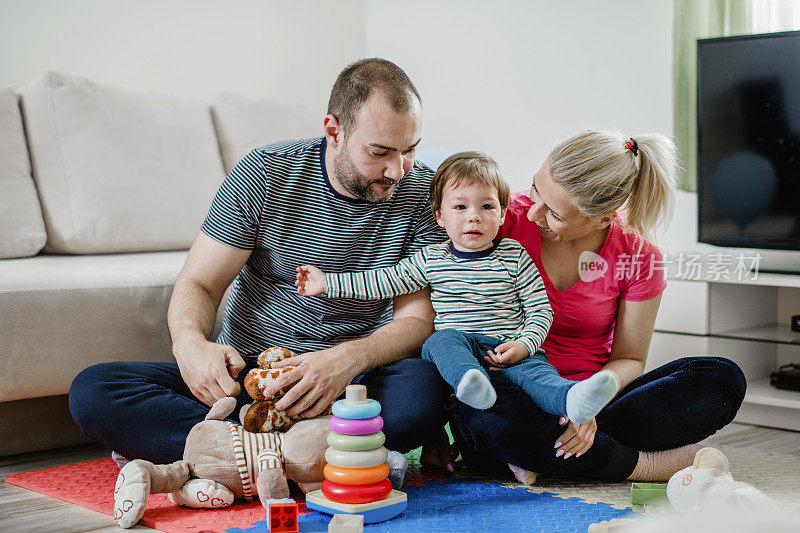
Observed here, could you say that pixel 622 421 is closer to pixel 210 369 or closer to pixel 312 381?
pixel 312 381

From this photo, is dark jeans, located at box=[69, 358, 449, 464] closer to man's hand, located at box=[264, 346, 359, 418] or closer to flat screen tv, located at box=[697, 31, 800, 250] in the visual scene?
man's hand, located at box=[264, 346, 359, 418]

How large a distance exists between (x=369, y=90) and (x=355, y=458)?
70cm

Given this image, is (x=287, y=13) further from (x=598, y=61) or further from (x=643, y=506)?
(x=643, y=506)

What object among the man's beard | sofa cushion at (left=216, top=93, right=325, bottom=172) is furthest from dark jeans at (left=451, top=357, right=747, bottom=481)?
sofa cushion at (left=216, top=93, right=325, bottom=172)

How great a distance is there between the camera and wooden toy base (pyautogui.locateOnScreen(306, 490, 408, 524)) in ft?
4.61

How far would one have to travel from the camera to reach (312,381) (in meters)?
1.53

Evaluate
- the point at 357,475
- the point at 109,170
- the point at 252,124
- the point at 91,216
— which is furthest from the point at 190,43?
the point at 357,475

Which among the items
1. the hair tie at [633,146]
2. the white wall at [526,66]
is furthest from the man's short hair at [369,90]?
the white wall at [526,66]

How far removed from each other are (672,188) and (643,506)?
62 cm

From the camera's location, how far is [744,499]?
3.69 ft

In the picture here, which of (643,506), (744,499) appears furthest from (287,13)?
(744,499)

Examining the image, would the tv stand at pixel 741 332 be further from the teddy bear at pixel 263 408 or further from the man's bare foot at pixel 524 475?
the teddy bear at pixel 263 408

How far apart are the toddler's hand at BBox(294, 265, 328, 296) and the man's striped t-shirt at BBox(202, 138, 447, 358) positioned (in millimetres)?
46

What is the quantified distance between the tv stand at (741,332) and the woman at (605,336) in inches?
26.9
